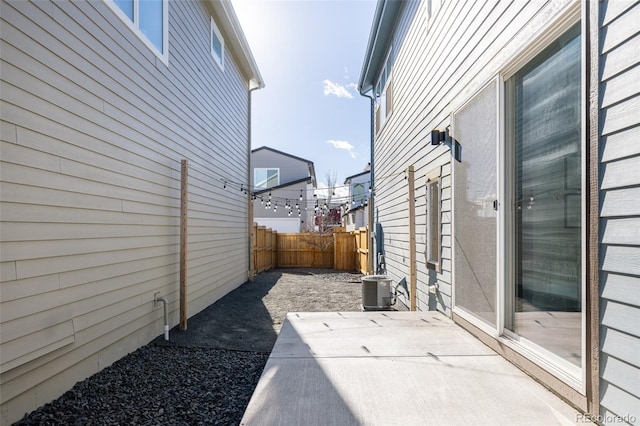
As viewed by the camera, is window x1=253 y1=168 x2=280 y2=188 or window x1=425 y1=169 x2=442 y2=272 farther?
window x1=253 y1=168 x2=280 y2=188

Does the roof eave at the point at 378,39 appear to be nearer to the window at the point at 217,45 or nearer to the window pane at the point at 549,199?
the window at the point at 217,45

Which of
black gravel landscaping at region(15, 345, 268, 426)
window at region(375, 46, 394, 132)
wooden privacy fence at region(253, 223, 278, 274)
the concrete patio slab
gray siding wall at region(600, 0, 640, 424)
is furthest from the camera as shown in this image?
wooden privacy fence at region(253, 223, 278, 274)

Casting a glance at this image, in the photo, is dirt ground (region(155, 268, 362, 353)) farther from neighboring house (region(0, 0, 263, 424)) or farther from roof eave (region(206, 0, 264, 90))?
roof eave (region(206, 0, 264, 90))

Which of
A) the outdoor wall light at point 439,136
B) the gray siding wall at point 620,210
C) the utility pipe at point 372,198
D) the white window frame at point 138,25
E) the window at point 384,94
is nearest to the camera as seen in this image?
the gray siding wall at point 620,210

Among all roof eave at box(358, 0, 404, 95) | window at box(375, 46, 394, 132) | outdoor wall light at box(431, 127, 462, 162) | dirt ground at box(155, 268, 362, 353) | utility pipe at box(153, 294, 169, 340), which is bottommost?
dirt ground at box(155, 268, 362, 353)

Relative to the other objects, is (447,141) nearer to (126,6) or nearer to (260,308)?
(126,6)

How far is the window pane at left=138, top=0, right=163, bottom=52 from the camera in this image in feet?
13.9

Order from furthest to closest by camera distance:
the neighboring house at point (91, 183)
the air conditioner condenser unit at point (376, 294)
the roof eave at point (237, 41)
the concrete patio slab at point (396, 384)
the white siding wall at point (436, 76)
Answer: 1. the roof eave at point (237, 41)
2. the air conditioner condenser unit at point (376, 294)
3. the white siding wall at point (436, 76)
4. the neighboring house at point (91, 183)
5. the concrete patio slab at point (396, 384)

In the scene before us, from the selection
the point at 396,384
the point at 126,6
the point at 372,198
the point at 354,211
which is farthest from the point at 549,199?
the point at 354,211

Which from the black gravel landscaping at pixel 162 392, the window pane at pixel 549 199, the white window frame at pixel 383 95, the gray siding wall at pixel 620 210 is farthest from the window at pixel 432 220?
the white window frame at pixel 383 95

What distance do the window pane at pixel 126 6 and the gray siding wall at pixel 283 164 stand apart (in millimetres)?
16023

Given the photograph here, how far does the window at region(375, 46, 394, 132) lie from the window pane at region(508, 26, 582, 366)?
4974 millimetres

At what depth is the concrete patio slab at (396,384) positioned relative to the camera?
1927 millimetres

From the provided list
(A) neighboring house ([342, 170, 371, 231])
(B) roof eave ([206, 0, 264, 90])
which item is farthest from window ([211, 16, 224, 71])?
(A) neighboring house ([342, 170, 371, 231])
